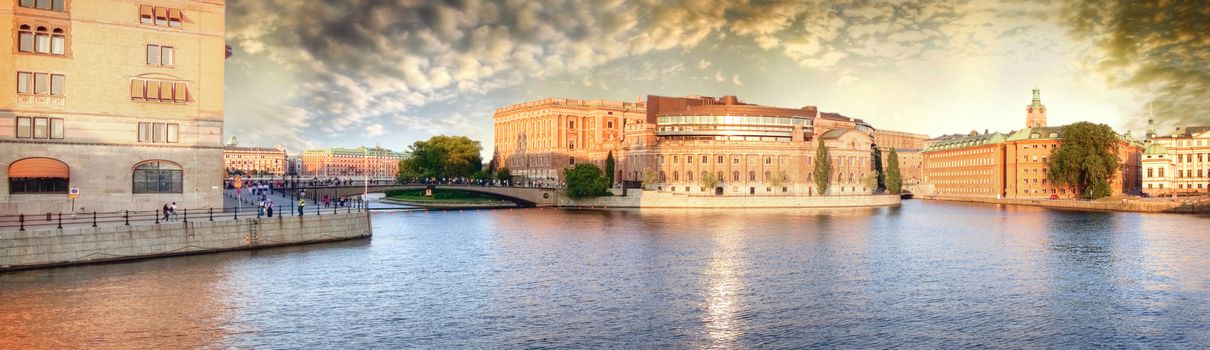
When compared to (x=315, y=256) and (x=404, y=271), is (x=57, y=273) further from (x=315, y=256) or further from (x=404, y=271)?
(x=404, y=271)

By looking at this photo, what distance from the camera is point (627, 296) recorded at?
45812mm

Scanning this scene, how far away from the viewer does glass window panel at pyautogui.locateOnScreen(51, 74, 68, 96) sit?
2260 inches

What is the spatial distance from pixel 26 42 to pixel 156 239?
59.6 ft

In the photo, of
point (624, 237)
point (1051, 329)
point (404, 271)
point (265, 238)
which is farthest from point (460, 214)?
point (1051, 329)

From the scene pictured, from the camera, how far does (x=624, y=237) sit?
81375mm

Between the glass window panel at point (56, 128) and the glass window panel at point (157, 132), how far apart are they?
19.3 feet

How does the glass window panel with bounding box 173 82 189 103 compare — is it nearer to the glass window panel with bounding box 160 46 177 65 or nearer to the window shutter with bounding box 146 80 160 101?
the window shutter with bounding box 146 80 160 101

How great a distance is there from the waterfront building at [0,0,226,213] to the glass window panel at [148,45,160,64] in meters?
0.08

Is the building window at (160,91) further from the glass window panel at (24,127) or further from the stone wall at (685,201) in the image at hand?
the stone wall at (685,201)

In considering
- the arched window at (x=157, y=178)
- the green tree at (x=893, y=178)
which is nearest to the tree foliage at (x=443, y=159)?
the green tree at (x=893, y=178)

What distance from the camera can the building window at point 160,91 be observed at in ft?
198

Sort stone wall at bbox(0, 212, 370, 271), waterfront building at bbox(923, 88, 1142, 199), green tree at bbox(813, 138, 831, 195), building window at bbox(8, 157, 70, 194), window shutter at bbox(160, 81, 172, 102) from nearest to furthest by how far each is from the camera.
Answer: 1. stone wall at bbox(0, 212, 370, 271)
2. building window at bbox(8, 157, 70, 194)
3. window shutter at bbox(160, 81, 172, 102)
4. green tree at bbox(813, 138, 831, 195)
5. waterfront building at bbox(923, 88, 1142, 199)

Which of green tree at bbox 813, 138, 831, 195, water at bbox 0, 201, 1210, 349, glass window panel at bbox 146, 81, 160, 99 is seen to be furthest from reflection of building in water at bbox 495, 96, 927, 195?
glass window panel at bbox 146, 81, 160, 99

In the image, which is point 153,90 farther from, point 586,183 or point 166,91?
point 586,183
